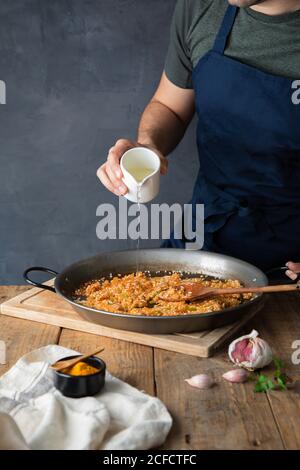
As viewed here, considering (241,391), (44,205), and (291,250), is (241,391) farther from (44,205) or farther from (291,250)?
(44,205)

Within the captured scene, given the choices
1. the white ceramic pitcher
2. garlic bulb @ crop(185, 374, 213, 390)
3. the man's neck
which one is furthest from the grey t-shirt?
garlic bulb @ crop(185, 374, 213, 390)

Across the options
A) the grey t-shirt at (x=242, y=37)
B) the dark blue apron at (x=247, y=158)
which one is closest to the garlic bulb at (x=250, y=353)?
the dark blue apron at (x=247, y=158)

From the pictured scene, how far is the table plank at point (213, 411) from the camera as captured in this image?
113 centimetres

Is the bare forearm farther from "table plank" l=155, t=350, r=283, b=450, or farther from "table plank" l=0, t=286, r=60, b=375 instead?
"table plank" l=155, t=350, r=283, b=450

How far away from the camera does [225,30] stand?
205 cm

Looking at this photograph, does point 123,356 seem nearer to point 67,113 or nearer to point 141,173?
point 141,173

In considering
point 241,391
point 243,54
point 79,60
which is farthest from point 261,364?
point 79,60

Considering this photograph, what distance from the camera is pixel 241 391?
1.32 metres

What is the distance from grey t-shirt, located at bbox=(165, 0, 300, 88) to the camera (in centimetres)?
197

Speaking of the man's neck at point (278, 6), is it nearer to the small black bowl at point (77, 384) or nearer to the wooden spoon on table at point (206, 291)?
the wooden spoon on table at point (206, 291)

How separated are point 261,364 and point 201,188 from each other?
94cm

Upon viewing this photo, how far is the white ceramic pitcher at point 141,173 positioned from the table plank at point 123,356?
1.33 ft

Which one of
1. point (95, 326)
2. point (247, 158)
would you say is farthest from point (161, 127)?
point (95, 326)

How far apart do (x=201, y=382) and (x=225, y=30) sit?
1223 mm
